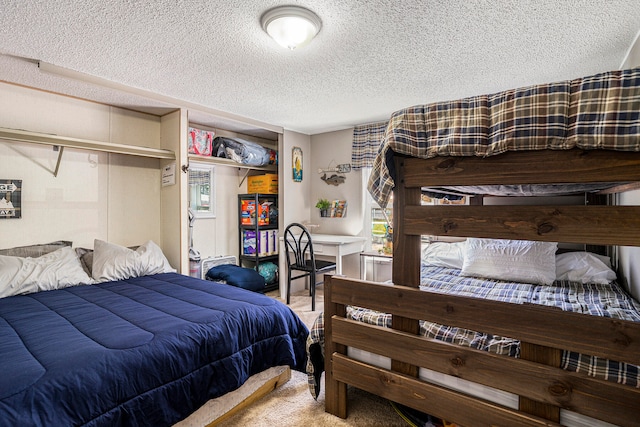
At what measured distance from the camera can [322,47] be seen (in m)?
2.17

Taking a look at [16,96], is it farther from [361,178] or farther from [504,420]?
[504,420]

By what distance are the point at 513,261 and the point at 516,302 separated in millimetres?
765

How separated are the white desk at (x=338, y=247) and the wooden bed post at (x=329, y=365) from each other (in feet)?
6.37

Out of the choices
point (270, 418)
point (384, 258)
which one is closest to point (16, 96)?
point (270, 418)

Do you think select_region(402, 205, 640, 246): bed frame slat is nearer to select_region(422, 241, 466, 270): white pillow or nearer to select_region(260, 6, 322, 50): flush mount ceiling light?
select_region(260, 6, 322, 50): flush mount ceiling light

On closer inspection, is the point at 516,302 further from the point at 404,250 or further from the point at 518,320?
the point at 404,250

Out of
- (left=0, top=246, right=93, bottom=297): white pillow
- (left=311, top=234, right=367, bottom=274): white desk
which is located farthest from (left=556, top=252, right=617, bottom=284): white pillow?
(left=0, top=246, right=93, bottom=297): white pillow

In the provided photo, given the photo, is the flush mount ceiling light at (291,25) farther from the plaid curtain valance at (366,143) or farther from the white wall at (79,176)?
the plaid curtain valance at (366,143)

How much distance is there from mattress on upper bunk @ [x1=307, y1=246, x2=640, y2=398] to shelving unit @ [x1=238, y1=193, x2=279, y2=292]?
2085 millimetres

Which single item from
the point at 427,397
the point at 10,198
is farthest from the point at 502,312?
the point at 10,198

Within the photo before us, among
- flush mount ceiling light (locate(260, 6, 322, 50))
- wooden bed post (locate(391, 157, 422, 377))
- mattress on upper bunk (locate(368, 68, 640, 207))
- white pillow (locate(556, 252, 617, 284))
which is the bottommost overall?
white pillow (locate(556, 252, 617, 284))

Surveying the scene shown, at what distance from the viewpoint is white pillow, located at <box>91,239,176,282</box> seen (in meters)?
2.74

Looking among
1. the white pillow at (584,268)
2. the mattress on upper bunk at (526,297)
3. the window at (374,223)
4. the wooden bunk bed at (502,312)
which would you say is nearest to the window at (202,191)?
the window at (374,223)

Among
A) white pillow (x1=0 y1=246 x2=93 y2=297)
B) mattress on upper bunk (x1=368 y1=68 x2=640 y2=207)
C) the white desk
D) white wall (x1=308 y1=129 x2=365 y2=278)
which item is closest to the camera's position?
mattress on upper bunk (x1=368 y1=68 x2=640 y2=207)
